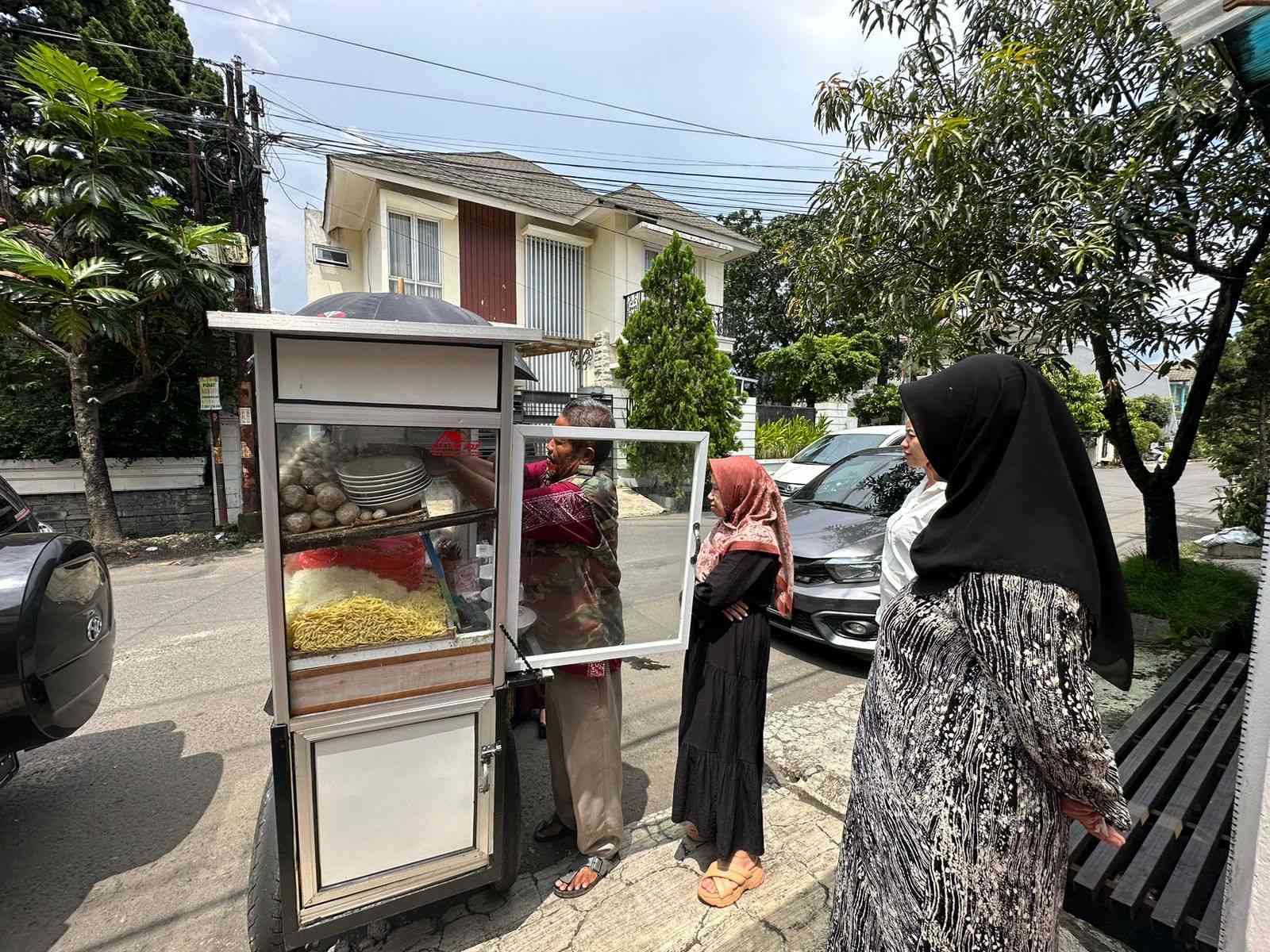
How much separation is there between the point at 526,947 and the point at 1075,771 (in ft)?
5.90

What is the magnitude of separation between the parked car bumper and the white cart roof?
3.38 meters

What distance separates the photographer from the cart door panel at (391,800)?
1804 millimetres

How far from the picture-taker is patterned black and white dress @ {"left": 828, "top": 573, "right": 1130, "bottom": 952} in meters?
1.16

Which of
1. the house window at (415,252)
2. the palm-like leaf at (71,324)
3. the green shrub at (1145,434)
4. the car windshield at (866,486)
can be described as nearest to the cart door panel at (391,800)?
the car windshield at (866,486)

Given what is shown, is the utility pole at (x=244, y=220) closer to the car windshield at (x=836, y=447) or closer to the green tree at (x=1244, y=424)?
the car windshield at (x=836, y=447)

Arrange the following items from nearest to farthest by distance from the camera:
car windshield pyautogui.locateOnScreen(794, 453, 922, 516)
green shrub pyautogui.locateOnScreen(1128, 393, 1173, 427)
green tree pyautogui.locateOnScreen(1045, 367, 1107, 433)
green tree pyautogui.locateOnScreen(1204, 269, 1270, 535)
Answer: car windshield pyautogui.locateOnScreen(794, 453, 922, 516), green tree pyautogui.locateOnScreen(1204, 269, 1270, 535), green tree pyautogui.locateOnScreen(1045, 367, 1107, 433), green shrub pyautogui.locateOnScreen(1128, 393, 1173, 427)

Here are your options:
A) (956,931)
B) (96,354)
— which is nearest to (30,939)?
(956,931)

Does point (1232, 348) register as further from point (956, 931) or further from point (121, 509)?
point (121, 509)

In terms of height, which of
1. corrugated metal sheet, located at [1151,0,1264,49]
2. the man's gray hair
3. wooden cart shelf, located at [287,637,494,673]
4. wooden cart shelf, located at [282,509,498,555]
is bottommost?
wooden cart shelf, located at [287,637,494,673]

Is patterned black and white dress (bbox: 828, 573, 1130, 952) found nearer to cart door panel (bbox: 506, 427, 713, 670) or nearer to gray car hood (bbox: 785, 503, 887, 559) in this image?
cart door panel (bbox: 506, 427, 713, 670)

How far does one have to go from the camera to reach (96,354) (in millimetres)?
8102

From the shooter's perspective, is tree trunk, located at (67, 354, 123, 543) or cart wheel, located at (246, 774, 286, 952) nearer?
cart wheel, located at (246, 774, 286, 952)

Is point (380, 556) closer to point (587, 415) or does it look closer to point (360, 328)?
point (360, 328)

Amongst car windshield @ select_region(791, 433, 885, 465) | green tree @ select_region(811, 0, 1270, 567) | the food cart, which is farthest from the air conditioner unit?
the food cart
